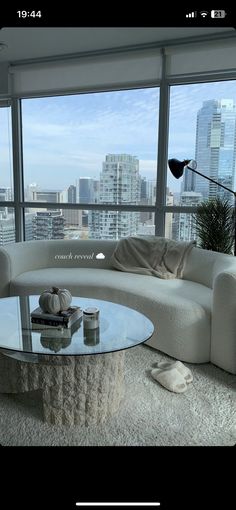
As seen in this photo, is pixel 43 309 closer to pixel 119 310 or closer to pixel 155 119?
pixel 119 310

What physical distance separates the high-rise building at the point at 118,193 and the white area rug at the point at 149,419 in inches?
84.2

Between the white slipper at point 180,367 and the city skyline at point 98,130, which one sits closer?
the white slipper at point 180,367

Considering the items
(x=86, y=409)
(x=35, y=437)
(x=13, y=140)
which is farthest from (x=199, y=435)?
(x=13, y=140)

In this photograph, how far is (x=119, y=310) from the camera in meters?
1.95

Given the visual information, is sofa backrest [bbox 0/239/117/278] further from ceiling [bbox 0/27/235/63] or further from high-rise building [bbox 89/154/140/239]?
ceiling [bbox 0/27/235/63]

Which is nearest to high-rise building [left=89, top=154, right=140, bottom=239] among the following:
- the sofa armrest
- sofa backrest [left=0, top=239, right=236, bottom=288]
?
sofa backrest [left=0, top=239, right=236, bottom=288]

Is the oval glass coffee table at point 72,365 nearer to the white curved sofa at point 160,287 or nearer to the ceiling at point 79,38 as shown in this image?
the white curved sofa at point 160,287

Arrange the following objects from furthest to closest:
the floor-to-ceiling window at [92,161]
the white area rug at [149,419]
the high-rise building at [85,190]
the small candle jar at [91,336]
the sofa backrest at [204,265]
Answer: the high-rise building at [85,190] < the floor-to-ceiling window at [92,161] < the sofa backrest at [204,265] < the small candle jar at [91,336] < the white area rug at [149,419]

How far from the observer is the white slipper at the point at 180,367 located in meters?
1.93

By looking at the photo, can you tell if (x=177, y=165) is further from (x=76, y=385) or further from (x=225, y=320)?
(x=76, y=385)

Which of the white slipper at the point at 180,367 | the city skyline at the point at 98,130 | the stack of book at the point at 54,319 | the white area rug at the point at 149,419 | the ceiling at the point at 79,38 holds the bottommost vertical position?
the white area rug at the point at 149,419
